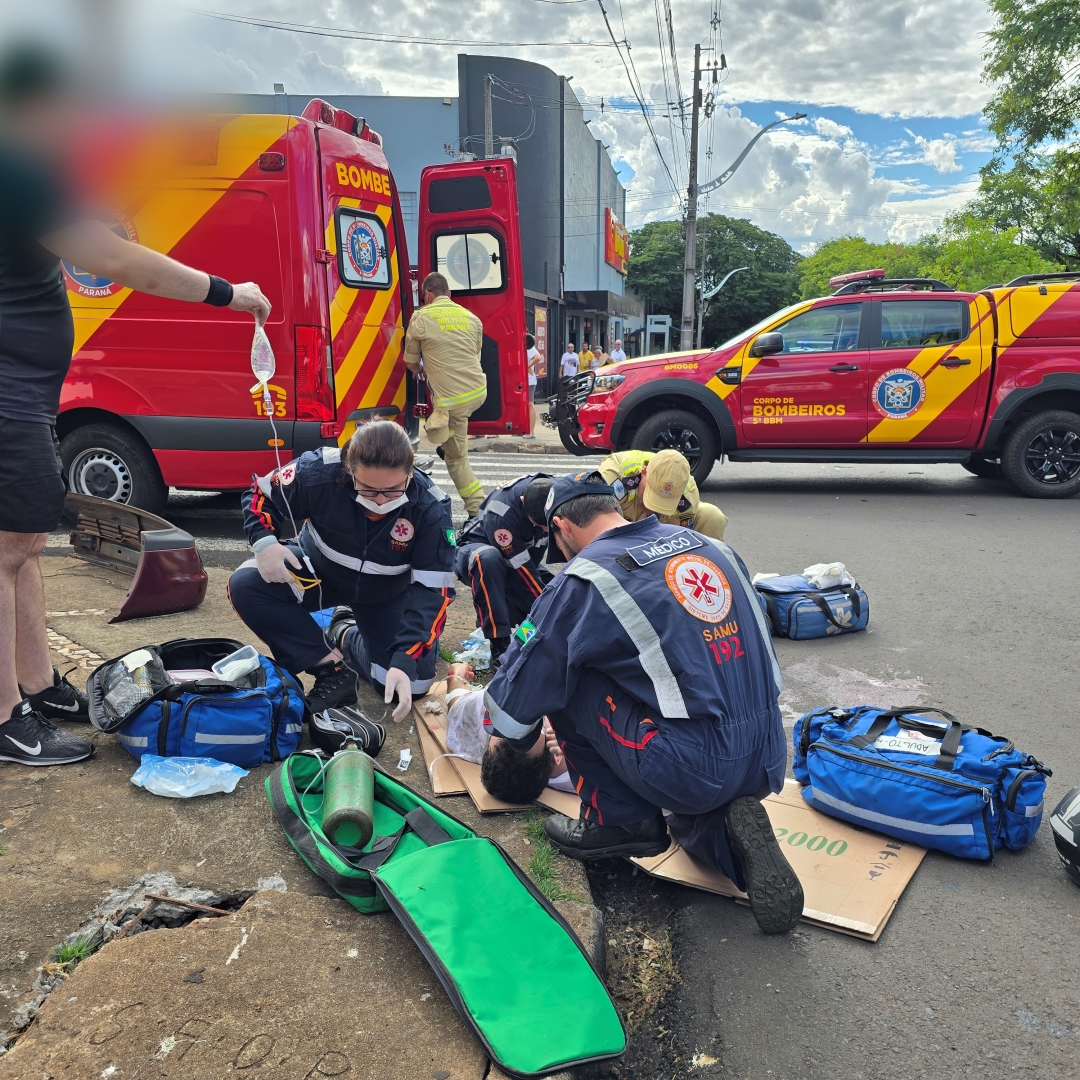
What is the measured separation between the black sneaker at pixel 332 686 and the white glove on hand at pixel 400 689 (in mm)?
267

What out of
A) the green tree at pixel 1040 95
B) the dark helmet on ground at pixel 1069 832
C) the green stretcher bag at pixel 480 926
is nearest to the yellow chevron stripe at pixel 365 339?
the green stretcher bag at pixel 480 926

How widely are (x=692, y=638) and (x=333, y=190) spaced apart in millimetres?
4587

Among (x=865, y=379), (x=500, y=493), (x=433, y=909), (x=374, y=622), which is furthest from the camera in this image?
(x=865, y=379)

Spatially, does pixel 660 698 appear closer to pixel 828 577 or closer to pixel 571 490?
pixel 571 490

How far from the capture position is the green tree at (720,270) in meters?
58.8

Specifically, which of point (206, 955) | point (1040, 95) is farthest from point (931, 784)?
point (1040, 95)

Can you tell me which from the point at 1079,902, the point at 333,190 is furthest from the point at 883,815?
the point at 333,190

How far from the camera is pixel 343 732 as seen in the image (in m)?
3.14

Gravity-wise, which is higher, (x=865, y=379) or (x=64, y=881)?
(x=865, y=379)

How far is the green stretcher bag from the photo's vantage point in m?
1.86

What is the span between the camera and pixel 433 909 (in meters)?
2.15

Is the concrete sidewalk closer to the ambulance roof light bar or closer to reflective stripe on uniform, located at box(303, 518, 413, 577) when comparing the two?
reflective stripe on uniform, located at box(303, 518, 413, 577)

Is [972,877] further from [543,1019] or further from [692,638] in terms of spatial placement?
[543,1019]

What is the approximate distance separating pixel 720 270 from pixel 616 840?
69.7 meters
